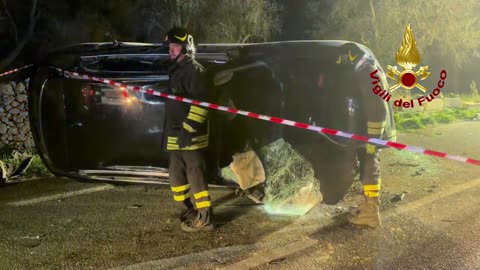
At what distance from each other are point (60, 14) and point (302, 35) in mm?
10475

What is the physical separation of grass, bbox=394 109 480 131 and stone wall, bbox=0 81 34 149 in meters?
7.29

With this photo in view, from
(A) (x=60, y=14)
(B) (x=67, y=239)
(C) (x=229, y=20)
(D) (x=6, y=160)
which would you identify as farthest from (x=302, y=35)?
(B) (x=67, y=239)

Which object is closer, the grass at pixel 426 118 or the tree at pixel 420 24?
the grass at pixel 426 118

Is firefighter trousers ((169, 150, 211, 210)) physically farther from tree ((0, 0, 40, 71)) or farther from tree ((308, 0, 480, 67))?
tree ((308, 0, 480, 67))

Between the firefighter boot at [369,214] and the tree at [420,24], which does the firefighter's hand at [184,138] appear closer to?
the firefighter boot at [369,214]

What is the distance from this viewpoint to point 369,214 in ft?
12.9

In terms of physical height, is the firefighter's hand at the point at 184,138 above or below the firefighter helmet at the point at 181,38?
below

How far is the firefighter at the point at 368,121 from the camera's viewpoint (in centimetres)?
382

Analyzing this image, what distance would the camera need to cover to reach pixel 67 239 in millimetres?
3666

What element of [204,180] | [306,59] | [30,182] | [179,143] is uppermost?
[306,59]

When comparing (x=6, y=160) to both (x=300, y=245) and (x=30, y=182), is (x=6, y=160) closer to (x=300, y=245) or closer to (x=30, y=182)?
(x=30, y=182)

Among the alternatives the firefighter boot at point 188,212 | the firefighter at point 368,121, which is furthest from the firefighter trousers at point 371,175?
the firefighter boot at point 188,212

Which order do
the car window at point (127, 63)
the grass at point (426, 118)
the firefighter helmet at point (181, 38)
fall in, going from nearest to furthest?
the firefighter helmet at point (181, 38), the car window at point (127, 63), the grass at point (426, 118)

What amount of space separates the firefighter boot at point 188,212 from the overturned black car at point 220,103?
31cm
